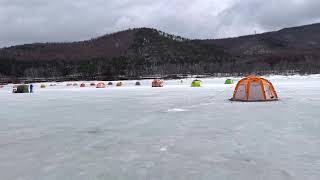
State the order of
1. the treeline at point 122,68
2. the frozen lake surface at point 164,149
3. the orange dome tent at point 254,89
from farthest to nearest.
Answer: the treeline at point 122,68
the orange dome tent at point 254,89
the frozen lake surface at point 164,149

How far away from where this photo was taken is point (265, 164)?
7.05m

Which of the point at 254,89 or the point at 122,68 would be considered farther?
the point at 122,68

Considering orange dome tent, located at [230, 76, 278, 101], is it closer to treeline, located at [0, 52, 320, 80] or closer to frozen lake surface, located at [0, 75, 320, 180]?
frozen lake surface, located at [0, 75, 320, 180]

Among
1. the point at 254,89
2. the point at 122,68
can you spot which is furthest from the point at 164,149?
the point at 122,68

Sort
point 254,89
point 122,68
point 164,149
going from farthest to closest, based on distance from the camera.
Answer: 1. point 122,68
2. point 254,89
3. point 164,149

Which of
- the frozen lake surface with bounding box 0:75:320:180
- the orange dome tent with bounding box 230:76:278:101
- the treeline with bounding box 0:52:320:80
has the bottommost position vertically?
the frozen lake surface with bounding box 0:75:320:180

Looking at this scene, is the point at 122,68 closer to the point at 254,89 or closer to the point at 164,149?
the point at 254,89

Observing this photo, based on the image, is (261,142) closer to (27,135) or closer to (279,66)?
(27,135)

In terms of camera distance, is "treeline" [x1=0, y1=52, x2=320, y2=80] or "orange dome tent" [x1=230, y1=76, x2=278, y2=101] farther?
"treeline" [x1=0, y1=52, x2=320, y2=80]

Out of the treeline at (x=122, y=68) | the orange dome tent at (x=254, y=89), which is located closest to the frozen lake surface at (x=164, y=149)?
the orange dome tent at (x=254, y=89)

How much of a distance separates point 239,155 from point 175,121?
5.74 m

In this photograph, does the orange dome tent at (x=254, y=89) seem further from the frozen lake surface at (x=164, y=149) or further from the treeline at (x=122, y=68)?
the treeline at (x=122, y=68)

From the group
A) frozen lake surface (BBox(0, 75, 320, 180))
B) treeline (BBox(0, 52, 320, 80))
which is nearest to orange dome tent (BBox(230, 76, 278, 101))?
frozen lake surface (BBox(0, 75, 320, 180))

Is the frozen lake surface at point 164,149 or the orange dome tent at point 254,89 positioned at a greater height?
the orange dome tent at point 254,89
